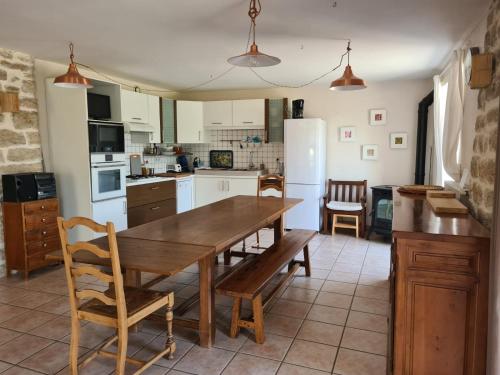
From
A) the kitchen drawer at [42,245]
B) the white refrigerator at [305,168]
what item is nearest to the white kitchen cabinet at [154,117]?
the white refrigerator at [305,168]

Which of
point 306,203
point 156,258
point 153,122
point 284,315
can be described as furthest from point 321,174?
point 156,258

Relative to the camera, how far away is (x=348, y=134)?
5809mm

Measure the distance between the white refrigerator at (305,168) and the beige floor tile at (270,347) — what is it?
124 inches

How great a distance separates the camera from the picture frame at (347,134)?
5781 mm

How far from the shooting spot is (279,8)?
263 cm

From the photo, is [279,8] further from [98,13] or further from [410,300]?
[410,300]

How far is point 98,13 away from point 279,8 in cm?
132

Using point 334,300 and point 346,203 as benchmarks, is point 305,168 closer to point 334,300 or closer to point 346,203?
point 346,203

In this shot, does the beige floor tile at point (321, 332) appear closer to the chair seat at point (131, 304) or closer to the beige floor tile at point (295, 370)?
the beige floor tile at point (295, 370)

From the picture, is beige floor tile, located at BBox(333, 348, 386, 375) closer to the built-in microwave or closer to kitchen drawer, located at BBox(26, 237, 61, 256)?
kitchen drawer, located at BBox(26, 237, 61, 256)

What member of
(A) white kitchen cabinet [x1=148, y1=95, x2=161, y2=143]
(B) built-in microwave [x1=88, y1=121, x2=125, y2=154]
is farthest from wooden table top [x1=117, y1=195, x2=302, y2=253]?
(A) white kitchen cabinet [x1=148, y1=95, x2=161, y2=143]

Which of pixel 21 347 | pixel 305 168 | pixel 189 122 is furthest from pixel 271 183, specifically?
pixel 21 347

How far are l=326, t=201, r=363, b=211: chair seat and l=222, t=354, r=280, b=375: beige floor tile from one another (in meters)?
3.35

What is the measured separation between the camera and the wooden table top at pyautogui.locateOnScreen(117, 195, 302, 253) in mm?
2336
